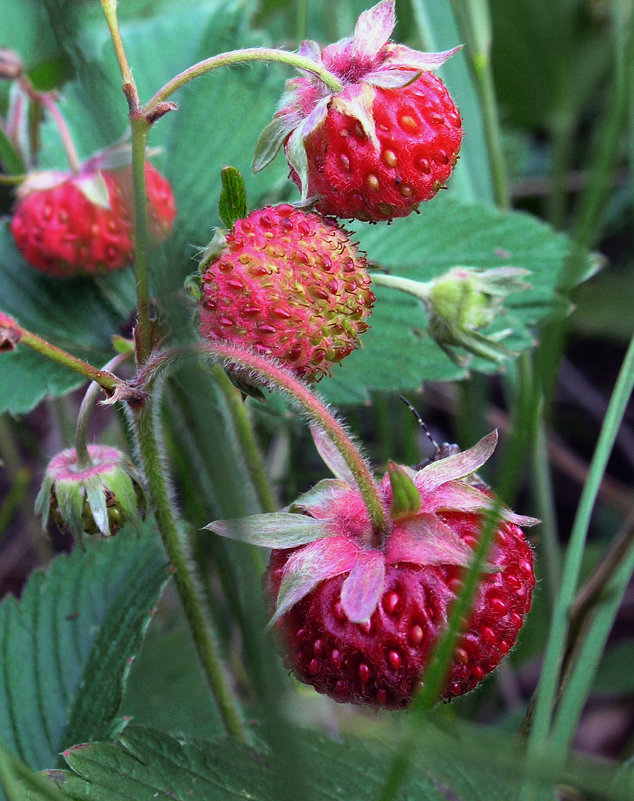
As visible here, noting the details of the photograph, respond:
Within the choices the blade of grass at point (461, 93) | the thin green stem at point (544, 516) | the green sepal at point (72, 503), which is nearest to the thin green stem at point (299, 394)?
the green sepal at point (72, 503)

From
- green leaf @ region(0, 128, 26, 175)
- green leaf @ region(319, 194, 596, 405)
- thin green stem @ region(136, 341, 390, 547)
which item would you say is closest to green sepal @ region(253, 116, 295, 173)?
thin green stem @ region(136, 341, 390, 547)

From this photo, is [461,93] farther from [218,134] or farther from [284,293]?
[284,293]

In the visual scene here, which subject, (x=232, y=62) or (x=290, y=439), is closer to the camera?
(x=232, y=62)

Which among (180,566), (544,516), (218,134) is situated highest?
(218,134)

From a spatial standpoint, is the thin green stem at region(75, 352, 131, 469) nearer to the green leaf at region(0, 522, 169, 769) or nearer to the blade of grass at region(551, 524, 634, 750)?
the green leaf at region(0, 522, 169, 769)

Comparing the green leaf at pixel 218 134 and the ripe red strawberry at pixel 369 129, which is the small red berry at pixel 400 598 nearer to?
the ripe red strawberry at pixel 369 129

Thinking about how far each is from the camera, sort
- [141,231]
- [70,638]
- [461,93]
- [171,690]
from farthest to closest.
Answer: [461,93] < [171,690] < [70,638] < [141,231]

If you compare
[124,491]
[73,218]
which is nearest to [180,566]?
[124,491]
